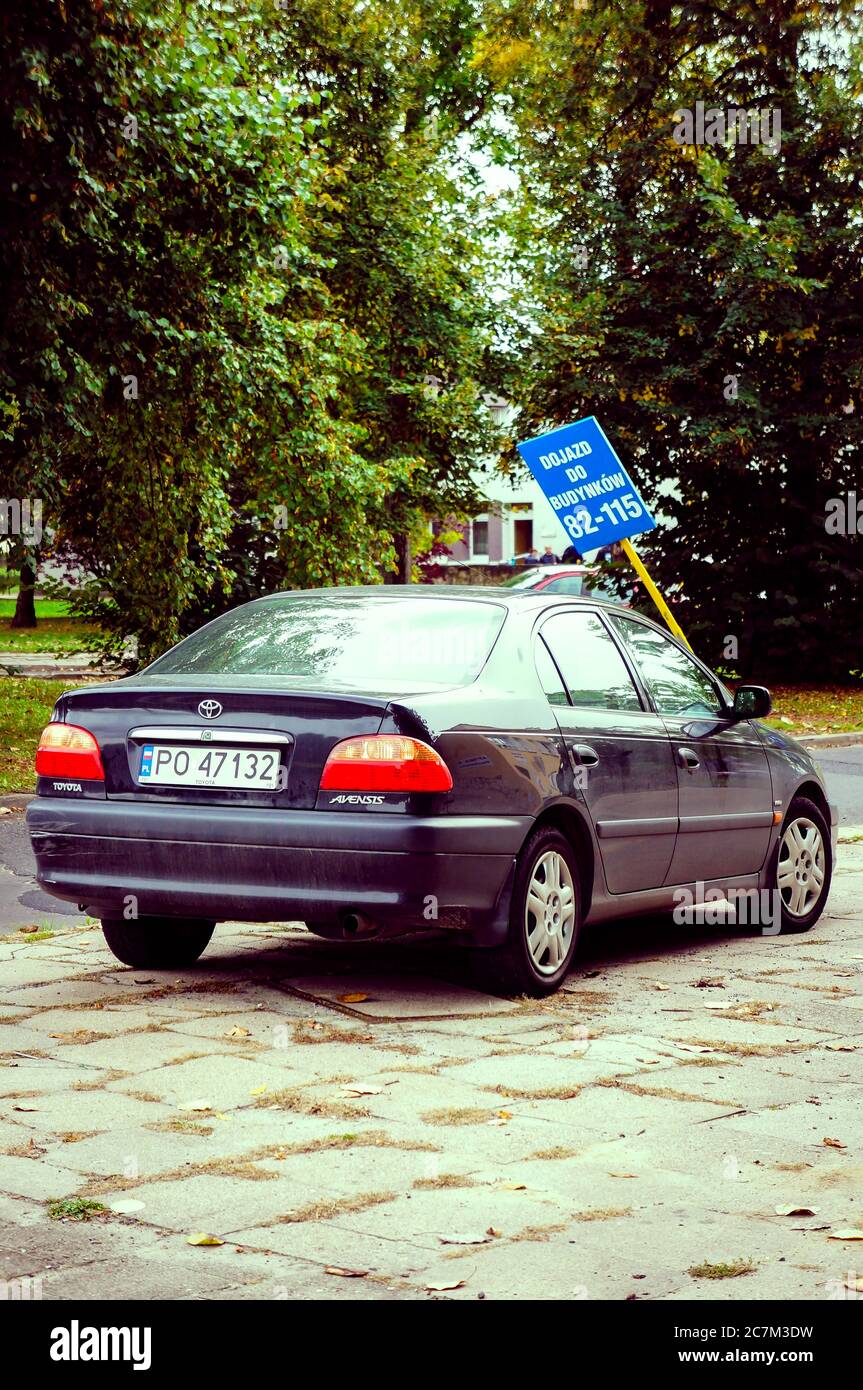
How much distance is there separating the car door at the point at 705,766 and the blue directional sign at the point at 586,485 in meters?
5.41

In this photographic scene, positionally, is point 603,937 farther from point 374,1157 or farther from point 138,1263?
point 138,1263

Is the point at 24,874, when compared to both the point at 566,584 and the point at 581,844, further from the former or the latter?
the point at 566,584

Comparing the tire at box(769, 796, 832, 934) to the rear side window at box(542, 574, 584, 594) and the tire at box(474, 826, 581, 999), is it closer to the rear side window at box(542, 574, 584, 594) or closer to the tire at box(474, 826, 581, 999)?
the tire at box(474, 826, 581, 999)

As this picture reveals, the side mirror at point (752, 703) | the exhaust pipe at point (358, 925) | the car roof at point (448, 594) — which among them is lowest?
the exhaust pipe at point (358, 925)

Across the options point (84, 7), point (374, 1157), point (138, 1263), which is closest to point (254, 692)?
point (374, 1157)

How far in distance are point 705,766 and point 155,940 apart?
238cm

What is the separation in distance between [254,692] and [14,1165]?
7.27 feet

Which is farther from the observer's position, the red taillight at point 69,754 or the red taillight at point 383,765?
the red taillight at point 69,754

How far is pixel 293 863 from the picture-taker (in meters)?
6.41

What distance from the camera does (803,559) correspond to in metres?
27.3

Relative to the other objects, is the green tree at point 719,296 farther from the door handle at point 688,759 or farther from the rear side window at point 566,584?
the door handle at point 688,759

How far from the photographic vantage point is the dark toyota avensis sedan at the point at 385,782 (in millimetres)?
6402

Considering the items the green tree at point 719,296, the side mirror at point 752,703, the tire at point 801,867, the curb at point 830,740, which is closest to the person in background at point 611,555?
the green tree at point 719,296

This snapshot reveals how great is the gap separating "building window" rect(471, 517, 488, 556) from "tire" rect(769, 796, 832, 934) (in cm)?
6858
